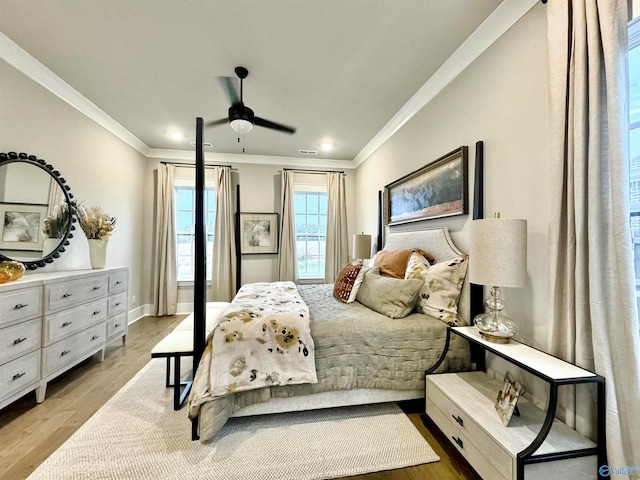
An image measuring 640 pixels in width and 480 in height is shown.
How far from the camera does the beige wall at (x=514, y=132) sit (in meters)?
1.58

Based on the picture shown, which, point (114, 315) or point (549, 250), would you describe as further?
point (114, 315)

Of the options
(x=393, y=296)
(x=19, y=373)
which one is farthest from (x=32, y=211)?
(x=393, y=296)

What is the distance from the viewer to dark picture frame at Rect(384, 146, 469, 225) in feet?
7.30

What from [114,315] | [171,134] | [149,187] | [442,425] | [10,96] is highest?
[171,134]

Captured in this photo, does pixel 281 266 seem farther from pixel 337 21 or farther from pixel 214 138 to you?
pixel 337 21

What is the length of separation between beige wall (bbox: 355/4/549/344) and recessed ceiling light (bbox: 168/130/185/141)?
139 inches

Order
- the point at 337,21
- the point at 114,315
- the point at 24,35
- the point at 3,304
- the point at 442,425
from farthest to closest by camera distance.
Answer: the point at 114,315, the point at 24,35, the point at 337,21, the point at 3,304, the point at 442,425

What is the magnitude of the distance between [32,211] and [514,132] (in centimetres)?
405

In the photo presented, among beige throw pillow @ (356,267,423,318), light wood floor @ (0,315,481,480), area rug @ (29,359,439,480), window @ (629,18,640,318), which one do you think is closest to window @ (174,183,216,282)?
light wood floor @ (0,315,481,480)

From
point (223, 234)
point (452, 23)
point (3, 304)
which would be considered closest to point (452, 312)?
point (452, 23)

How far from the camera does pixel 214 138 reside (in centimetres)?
404

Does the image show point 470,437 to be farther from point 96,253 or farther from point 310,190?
point 310,190

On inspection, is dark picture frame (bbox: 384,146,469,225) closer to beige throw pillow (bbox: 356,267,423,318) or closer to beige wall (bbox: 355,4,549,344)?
beige wall (bbox: 355,4,549,344)

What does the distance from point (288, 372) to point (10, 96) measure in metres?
3.25
